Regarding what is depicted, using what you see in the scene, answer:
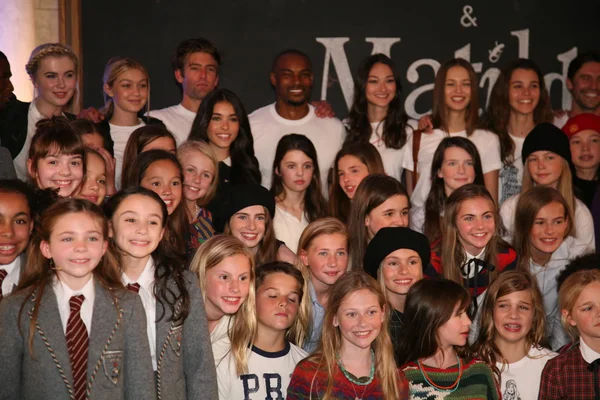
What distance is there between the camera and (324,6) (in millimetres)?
7973

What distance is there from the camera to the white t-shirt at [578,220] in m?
6.19

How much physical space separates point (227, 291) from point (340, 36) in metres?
3.62

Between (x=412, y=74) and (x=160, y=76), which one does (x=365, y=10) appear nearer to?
(x=412, y=74)

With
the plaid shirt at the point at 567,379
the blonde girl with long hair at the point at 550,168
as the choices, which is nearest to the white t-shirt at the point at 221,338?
the plaid shirt at the point at 567,379

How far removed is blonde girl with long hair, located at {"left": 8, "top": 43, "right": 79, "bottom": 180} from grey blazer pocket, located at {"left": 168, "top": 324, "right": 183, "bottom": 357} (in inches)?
87.7

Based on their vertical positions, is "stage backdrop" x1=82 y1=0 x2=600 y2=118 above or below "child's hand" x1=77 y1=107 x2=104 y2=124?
above

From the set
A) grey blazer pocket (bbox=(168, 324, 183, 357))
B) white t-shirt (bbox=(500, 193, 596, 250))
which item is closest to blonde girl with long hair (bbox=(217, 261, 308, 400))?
grey blazer pocket (bbox=(168, 324, 183, 357))

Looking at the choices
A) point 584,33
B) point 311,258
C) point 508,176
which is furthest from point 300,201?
point 584,33

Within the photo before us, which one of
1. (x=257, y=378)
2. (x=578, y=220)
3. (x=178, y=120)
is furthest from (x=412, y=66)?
(x=257, y=378)

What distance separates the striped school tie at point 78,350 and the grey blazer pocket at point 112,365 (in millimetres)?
87

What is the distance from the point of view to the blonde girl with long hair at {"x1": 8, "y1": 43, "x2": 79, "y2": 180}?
6.20 m

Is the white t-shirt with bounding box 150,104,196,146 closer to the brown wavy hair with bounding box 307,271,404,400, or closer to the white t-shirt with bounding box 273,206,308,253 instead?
the white t-shirt with bounding box 273,206,308,253

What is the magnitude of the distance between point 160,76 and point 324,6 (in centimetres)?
148

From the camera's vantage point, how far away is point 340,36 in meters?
7.98
